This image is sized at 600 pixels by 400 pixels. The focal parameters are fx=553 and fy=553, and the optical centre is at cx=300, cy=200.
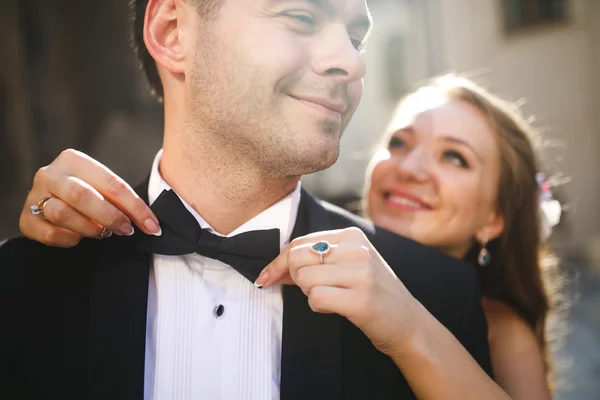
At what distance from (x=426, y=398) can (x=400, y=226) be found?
1.24 metres

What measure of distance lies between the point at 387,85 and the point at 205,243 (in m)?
12.7

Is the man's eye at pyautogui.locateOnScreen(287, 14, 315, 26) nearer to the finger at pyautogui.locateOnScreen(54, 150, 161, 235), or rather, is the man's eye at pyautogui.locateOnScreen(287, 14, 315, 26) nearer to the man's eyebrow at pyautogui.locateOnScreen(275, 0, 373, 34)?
the man's eyebrow at pyautogui.locateOnScreen(275, 0, 373, 34)

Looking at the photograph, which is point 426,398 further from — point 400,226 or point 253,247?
point 400,226

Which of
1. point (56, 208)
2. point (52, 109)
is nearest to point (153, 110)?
point (52, 109)

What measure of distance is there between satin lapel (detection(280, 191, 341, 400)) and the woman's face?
3.83 feet

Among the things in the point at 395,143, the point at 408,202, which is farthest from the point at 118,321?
the point at 395,143

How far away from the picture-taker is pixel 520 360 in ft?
8.79

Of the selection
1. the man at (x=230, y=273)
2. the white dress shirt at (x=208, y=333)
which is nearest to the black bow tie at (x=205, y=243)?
the man at (x=230, y=273)

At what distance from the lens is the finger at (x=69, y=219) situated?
1.66m

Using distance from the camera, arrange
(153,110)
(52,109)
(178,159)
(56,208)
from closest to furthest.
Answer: (56,208) < (178,159) < (52,109) < (153,110)

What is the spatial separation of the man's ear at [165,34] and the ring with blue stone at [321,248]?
0.80m

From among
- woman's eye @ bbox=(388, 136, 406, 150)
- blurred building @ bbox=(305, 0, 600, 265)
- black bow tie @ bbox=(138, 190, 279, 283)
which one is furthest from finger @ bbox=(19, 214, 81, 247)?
blurred building @ bbox=(305, 0, 600, 265)

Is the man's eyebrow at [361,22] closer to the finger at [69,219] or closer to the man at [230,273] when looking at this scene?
the man at [230,273]

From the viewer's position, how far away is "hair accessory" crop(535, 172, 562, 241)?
3184mm
